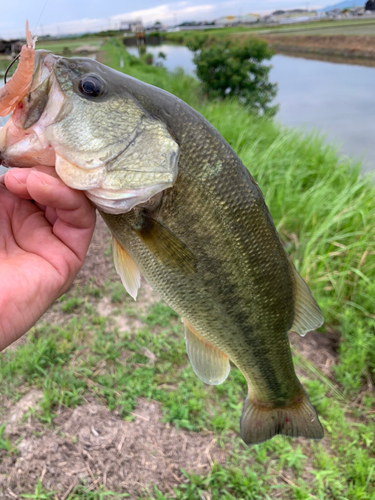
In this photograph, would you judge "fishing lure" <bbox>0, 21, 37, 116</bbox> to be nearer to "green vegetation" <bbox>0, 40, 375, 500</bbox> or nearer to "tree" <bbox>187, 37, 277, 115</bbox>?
"green vegetation" <bbox>0, 40, 375, 500</bbox>

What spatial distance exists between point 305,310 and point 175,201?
2.93 ft

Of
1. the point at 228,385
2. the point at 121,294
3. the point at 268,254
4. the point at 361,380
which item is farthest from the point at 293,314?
the point at 121,294

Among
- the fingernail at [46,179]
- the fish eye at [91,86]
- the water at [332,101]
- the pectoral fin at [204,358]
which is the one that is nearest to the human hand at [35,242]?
the fingernail at [46,179]

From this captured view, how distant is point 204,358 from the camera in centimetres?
184

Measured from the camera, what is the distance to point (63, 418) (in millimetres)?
2613

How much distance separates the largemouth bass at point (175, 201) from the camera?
48.8 inches

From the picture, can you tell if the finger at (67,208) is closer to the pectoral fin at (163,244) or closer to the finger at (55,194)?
the finger at (55,194)

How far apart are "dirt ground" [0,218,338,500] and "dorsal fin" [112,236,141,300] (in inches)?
59.9

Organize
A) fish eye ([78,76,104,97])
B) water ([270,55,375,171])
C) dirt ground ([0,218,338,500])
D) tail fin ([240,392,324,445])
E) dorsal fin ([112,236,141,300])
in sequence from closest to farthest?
fish eye ([78,76,104,97]) → dorsal fin ([112,236,141,300]) → tail fin ([240,392,324,445]) → dirt ground ([0,218,338,500]) → water ([270,55,375,171])

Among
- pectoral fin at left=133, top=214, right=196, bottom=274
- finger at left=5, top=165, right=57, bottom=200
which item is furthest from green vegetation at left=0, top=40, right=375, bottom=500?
finger at left=5, top=165, right=57, bottom=200

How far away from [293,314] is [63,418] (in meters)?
1.94

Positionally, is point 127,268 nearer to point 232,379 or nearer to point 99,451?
point 99,451

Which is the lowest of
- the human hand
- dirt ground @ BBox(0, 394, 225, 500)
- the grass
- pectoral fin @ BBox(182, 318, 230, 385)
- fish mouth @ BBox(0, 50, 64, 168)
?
dirt ground @ BBox(0, 394, 225, 500)

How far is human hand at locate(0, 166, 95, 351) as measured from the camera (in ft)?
4.26
